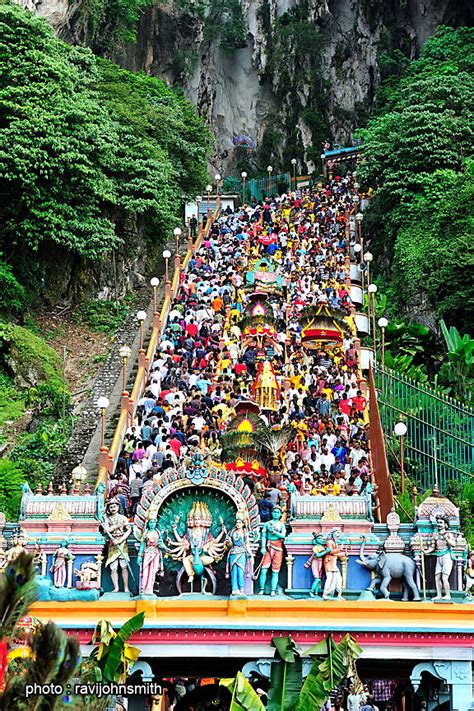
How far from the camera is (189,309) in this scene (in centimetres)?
2750

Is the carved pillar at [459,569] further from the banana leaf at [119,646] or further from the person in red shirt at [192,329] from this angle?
the person in red shirt at [192,329]

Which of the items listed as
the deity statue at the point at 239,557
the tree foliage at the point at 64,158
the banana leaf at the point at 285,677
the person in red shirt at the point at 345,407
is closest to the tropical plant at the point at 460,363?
the person in red shirt at the point at 345,407

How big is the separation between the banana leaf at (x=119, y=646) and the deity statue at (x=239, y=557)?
1754 mm

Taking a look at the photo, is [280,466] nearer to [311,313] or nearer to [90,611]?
[90,611]

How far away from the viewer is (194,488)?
15.8 meters

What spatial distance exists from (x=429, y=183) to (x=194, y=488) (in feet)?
65.6

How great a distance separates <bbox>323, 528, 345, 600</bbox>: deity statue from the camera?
15.1m

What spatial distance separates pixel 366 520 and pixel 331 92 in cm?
3999

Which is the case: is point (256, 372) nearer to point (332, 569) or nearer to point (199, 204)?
point (332, 569)

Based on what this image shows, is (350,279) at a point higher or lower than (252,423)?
higher

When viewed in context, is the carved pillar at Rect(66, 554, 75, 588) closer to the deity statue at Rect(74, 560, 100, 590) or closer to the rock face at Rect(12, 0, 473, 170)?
the deity statue at Rect(74, 560, 100, 590)

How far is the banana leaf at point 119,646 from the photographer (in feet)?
Answer: 44.7

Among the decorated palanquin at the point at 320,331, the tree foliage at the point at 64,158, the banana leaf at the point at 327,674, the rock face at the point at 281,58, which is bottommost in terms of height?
the banana leaf at the point at 327,674

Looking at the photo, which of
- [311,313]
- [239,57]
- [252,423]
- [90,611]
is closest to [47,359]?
[311,313]
